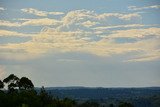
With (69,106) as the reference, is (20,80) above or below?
above

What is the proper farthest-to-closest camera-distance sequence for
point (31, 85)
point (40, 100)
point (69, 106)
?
1. point (31, 85)
2. point (40, 100)
3. point (69, 106)

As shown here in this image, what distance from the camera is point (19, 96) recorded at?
159500 mm

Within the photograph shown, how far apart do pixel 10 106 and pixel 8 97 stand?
5739 mm

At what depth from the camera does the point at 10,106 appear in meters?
158

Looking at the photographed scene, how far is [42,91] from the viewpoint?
16725 cm

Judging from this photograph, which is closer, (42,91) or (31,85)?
(42,91)

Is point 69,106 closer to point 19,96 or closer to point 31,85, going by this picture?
point 19,96

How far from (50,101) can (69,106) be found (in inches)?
549

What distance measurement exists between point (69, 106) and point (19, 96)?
64.8 ft

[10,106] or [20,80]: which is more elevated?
[20,80]

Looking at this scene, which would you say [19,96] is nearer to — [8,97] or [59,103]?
[8,97]

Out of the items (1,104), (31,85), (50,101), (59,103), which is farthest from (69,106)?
(31,85)

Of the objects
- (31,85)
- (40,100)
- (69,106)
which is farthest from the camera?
(31,85)

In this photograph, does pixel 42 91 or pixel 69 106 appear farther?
pixel 42 91
